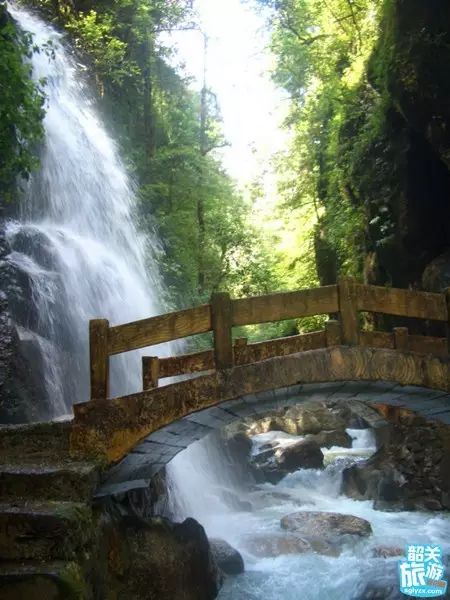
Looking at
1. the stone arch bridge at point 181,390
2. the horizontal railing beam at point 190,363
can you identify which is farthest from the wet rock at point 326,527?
the stone arch bridge at point 181,390

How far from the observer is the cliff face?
10711 millimetres

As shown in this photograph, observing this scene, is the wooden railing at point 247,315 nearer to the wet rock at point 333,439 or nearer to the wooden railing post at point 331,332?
the wooden railing post at point 331,332

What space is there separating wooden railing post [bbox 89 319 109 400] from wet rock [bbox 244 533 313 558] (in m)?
5.84

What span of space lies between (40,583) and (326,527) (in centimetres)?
737

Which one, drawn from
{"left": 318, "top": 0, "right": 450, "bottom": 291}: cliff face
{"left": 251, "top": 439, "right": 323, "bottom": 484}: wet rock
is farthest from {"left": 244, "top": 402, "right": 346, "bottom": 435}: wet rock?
{"left": 318, "top": 0, "right": 450, "bottom": 291}: cliff face

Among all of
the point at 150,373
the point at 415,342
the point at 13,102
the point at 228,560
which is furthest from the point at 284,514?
the point at 13,102

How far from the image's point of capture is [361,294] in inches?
229

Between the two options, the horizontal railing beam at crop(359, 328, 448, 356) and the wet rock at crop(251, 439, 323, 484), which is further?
the wet rock at crop(251, 439, 323, 484)

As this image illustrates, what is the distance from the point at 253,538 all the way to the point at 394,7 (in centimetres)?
1202

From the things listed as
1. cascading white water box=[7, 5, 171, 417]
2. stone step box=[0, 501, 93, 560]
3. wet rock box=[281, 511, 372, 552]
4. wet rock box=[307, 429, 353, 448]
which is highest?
cascading white water box=[7, 5, 171, 417]

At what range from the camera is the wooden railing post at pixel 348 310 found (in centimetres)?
574

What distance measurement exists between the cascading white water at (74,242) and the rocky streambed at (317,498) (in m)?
3.52

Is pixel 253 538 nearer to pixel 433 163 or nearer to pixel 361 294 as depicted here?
pixel 361 294

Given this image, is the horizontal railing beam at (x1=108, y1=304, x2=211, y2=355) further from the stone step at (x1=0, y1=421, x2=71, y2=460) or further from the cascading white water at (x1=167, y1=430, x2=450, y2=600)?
the cascading white water at (x1=167, y1=430, x2=450, y2=600)
